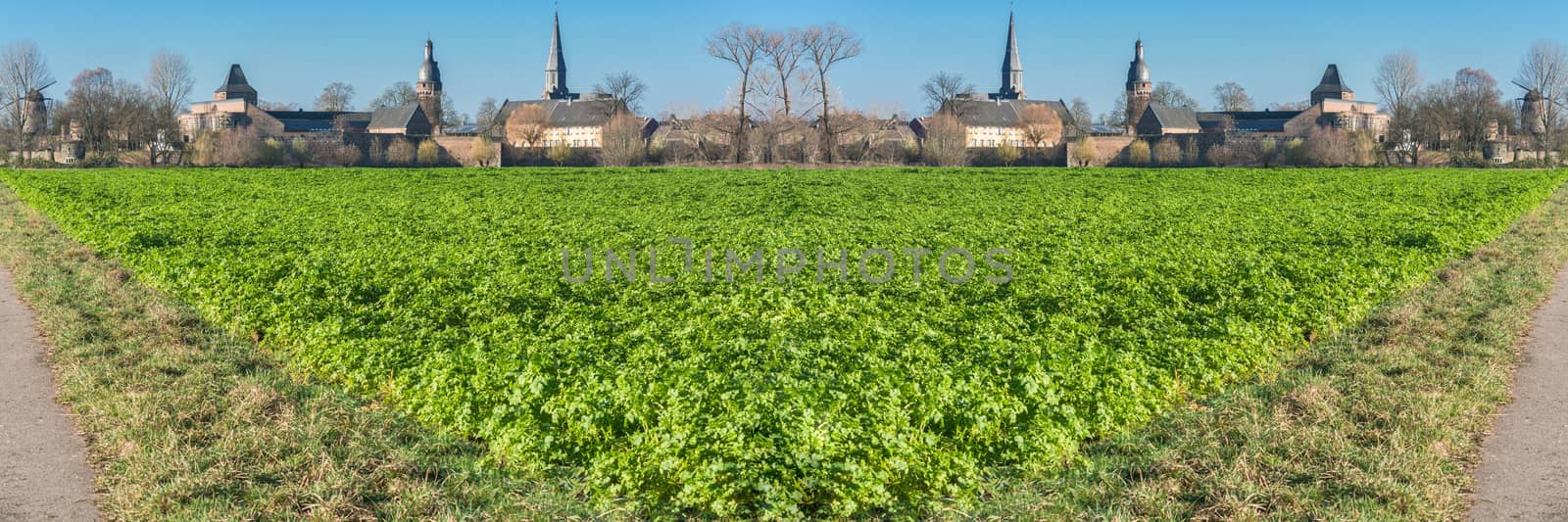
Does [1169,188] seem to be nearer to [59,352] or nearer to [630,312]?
[630,312]

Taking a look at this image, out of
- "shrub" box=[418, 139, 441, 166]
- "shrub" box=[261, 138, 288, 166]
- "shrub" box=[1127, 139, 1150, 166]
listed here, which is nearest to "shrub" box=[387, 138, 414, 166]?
"shrub" box=[418, 139, 441, 166]

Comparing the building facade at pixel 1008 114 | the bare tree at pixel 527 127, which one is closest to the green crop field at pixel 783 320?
the bare tree at pixel 527 127

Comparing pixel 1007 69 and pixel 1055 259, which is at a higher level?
pixel 1007 69

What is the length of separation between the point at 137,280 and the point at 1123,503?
1550 centimetres

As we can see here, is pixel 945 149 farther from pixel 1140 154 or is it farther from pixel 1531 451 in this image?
pixel 1531 451

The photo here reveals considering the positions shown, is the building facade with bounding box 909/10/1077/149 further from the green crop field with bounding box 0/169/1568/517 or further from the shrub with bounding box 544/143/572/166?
the green crop field with bounding box 0/169/1568/517

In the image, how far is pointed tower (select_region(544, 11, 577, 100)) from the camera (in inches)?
5251

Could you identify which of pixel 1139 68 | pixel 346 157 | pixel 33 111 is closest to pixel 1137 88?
pixel 1139 68

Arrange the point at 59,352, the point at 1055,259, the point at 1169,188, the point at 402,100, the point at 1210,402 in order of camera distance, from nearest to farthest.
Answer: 1. the point at 1210,402
2. the point at 59,352
3. the point at 1055,259
4. the point at 1169,188
5. the point at 402,100

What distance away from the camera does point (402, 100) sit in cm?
13588

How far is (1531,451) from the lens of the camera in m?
8.77

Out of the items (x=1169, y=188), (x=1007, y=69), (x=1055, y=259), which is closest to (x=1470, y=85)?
(x=1007, y=69)

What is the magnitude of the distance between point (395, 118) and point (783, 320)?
398 feet

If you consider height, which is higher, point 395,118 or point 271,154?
point 395,118
